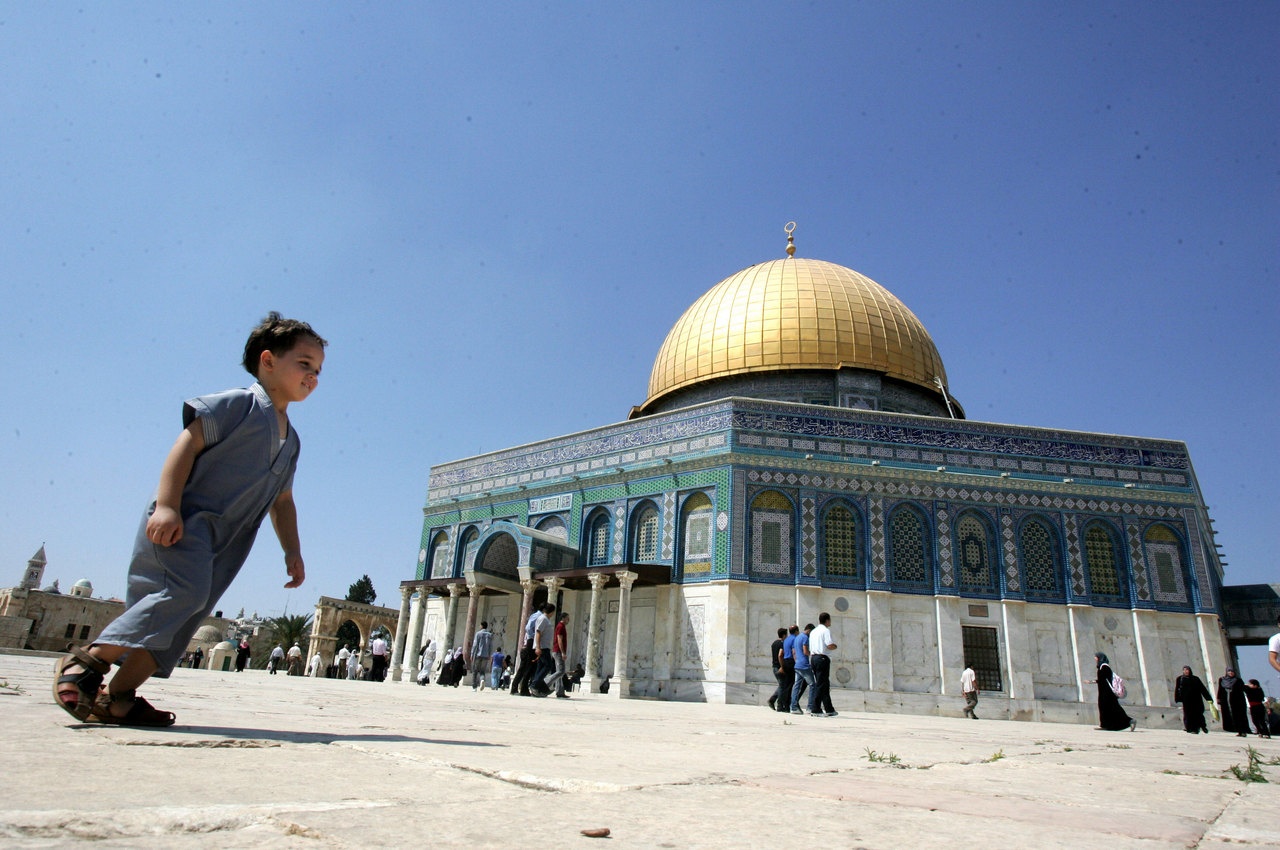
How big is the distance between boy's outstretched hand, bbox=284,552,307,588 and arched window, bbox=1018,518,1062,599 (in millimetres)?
18288

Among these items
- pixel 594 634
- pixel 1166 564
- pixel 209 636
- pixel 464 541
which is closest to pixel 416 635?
pixel 464 541

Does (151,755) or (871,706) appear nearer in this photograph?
(151,755)

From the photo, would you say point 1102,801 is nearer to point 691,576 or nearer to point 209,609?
point 209,609

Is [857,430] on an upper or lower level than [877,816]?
upper

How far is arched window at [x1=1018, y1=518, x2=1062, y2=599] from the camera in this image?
18344 millimetres

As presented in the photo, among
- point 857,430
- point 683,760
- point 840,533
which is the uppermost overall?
point 857,430

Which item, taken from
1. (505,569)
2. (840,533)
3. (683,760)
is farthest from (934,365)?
(683,760)

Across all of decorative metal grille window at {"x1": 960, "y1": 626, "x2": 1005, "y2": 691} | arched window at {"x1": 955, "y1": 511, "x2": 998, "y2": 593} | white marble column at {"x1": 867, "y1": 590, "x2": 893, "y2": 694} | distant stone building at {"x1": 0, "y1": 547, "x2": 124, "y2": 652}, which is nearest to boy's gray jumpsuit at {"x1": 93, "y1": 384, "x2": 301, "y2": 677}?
white marble column at {"x1": 867, "y1": 590, "x2": 893, "y2": 694}

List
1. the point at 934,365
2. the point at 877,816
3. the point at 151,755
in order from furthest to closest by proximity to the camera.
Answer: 1. the point at 934,365
2. the point at 151,755
3. the point at 877,816

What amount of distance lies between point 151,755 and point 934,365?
24.4 meters

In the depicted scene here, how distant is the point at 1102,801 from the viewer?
7.14 ft

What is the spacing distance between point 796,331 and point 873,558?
718 centimetres

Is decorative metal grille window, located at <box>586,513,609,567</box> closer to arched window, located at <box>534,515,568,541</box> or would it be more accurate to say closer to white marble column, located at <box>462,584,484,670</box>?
arched window, located at <box>534,515,568,541</box>

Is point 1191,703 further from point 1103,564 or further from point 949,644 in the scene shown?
point 1103,564
